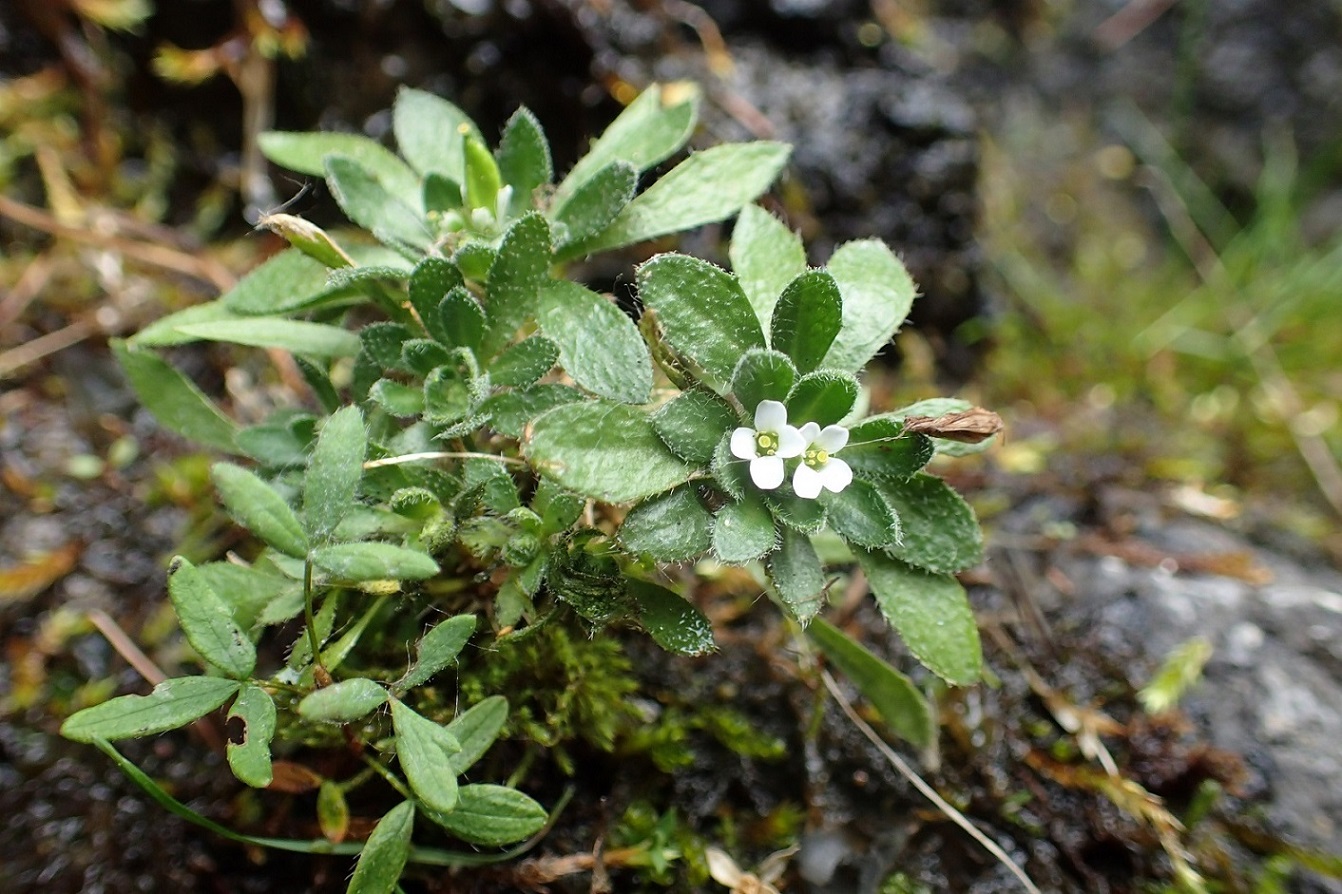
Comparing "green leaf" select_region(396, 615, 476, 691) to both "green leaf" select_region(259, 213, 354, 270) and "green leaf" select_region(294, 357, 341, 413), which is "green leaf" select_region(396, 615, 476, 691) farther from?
"green leaf" select_region(259, 213, 354, 270)

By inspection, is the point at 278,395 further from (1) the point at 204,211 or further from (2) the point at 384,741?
(2) the point at 384,741

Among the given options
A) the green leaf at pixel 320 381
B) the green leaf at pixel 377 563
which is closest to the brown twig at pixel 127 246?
the green leaf at pixel 320 381

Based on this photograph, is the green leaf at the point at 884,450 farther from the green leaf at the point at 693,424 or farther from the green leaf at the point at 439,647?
the green leaf at the point at 439,647

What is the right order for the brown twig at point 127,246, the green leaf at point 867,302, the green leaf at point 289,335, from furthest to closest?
the brown twig at point 127,246 < the green leaf at point 289,335 < the green leaf at point 867,302

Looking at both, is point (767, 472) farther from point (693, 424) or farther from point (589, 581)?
point (589, 581)

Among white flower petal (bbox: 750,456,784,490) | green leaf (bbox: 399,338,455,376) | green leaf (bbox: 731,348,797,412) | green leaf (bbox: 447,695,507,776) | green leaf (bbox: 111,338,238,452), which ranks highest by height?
green leaf (bbox: 731,348,797,412)

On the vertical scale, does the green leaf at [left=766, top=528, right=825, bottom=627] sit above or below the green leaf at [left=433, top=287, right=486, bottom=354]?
below

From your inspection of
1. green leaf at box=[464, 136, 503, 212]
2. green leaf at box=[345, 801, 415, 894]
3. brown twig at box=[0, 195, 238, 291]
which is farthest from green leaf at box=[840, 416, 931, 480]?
brown twig at box=[0, 195, 238, 291]
